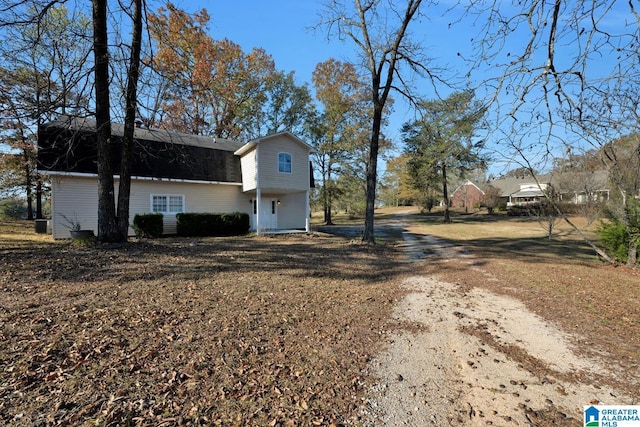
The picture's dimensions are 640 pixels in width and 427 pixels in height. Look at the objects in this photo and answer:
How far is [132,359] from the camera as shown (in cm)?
311

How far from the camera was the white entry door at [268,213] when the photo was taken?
19055 millimetres

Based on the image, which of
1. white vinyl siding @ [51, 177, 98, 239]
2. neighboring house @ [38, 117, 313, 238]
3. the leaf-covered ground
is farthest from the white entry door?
the leaf-covered ground

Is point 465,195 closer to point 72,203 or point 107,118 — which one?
point 107,118

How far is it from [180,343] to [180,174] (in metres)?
13.9

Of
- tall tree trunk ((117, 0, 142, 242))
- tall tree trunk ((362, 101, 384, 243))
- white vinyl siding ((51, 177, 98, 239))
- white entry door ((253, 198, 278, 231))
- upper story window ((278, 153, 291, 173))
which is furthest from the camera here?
white entry door ((253, 198, 278, 231))

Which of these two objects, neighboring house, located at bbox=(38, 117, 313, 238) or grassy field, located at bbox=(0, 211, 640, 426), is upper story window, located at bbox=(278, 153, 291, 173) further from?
grassy field, located at bbox=(0, 211, 640, 426)

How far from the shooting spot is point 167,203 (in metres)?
15.5

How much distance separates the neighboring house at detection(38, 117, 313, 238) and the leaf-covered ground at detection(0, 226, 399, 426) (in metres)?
7.38

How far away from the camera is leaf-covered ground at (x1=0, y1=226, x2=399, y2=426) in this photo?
2.46 meters

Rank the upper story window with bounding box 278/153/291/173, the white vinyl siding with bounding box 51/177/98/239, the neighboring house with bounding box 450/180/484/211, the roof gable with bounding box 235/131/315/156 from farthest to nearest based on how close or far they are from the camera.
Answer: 1. the neighboring house with bounding box 450/180/484/211
2. the upper story window with bounding box 278/153/291/173
3. the roof gable with bounding box 235/131/315/156
4. the white vinyl siding with bounding box 51/177/98/239

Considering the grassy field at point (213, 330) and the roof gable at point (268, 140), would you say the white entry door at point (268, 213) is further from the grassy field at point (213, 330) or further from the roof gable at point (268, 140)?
the grassy field at point (213, 330)

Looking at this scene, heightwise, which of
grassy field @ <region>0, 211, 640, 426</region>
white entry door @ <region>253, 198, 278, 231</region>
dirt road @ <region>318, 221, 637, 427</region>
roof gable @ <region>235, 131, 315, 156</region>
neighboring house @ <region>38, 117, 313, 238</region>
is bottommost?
dirt road @ <region>318, 221, 637, 427</region>

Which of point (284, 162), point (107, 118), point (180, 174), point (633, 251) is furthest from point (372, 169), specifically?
point (180, 174)

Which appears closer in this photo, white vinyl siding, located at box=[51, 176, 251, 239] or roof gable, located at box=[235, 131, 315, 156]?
white vinyl siding, located at box=[51, 176, 251, 239]
